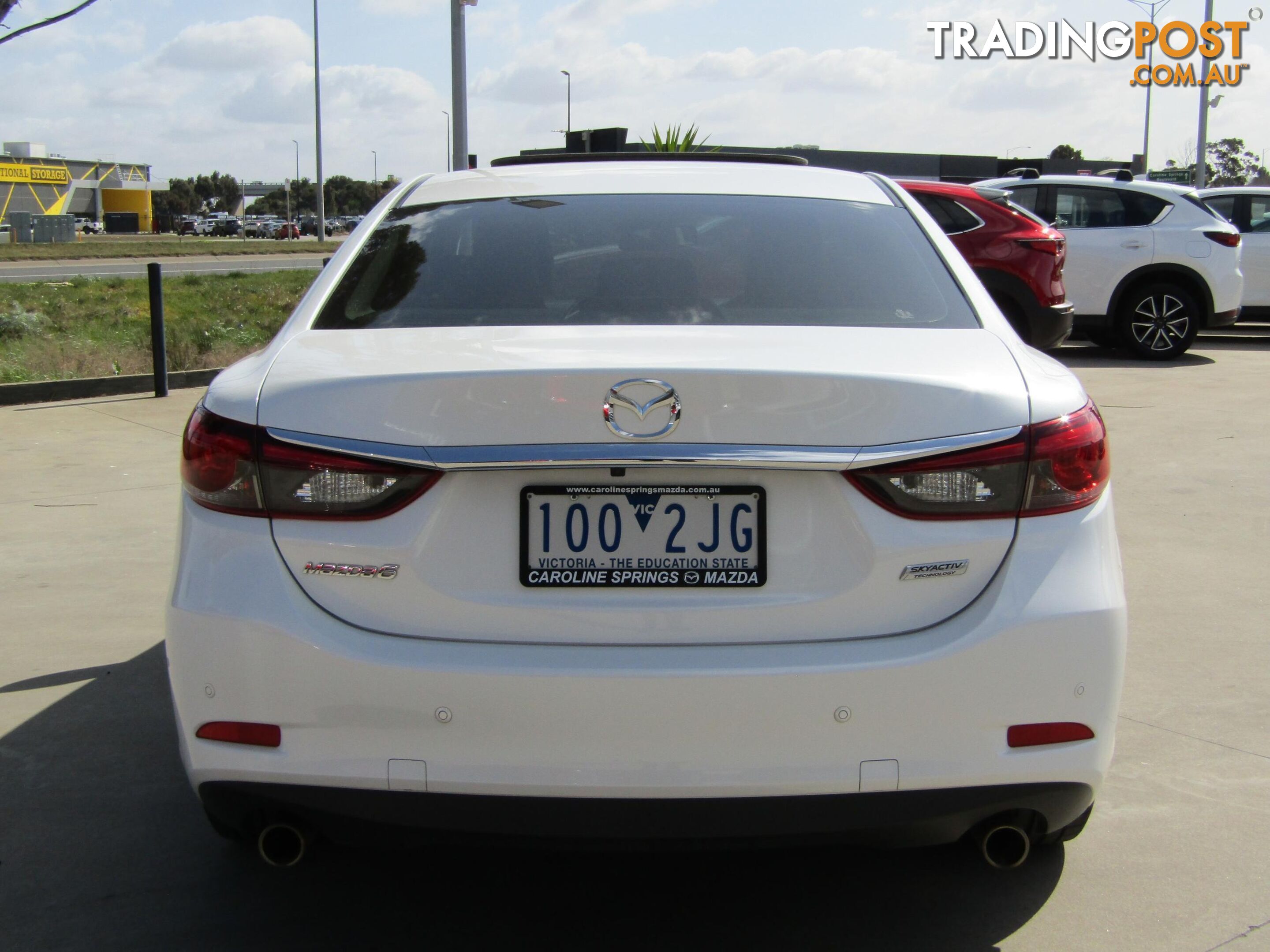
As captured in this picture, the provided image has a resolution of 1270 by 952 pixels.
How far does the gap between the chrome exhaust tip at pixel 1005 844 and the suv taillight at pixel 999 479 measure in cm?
60

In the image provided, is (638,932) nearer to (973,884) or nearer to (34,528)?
(973,884)

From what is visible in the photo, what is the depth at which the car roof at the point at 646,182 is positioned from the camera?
3.36 m

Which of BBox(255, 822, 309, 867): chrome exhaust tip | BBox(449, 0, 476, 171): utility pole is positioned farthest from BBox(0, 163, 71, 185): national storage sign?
BBox(255, 822, 309, 867): chrome exhaust tip

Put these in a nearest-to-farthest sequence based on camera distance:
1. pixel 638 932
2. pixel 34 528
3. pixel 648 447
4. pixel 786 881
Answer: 1. pixel 648 447
2. pixel 638 932
3. pixel 786 881
4. pixel 34 528

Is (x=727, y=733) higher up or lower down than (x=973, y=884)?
higher up

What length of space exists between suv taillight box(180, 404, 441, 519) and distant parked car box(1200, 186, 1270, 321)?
14879 mm

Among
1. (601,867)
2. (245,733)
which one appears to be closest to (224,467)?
(245,733)

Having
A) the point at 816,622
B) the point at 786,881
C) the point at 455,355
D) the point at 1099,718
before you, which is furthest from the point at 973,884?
the point at 455,355

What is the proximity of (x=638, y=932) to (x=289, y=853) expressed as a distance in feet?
2.50

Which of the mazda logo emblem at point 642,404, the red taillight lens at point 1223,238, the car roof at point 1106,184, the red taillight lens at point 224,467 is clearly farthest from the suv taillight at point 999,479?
the red taillight lens at point 1223,238

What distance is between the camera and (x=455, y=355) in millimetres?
2385

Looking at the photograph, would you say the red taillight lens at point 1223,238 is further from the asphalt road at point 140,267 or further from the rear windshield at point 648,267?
the asphalt road at point 140,267

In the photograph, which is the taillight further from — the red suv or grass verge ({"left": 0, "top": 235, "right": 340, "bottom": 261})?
grass verge ({"left": 0, "top": 235, "right": 340, "bottom": 261})

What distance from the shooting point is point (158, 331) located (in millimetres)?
10609
